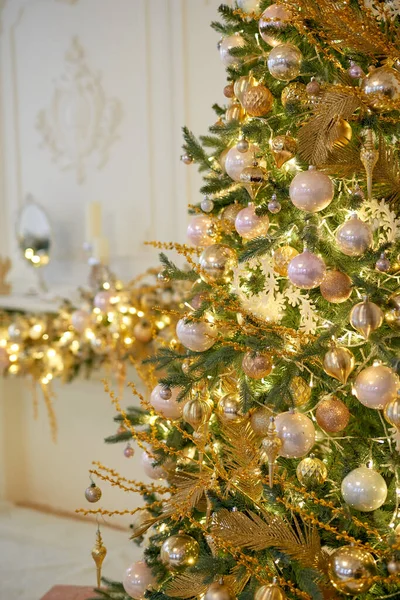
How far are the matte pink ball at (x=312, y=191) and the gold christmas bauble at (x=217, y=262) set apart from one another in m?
0.22

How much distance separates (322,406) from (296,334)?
0.46 ft

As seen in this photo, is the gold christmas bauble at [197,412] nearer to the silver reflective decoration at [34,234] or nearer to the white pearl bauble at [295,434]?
the white pearl bauble at [295,434]

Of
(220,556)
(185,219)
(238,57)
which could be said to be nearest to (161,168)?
(185,219)

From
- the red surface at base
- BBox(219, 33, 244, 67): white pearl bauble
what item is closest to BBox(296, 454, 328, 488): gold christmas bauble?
BBox(219, 33, 244, 67): white pearl bauble

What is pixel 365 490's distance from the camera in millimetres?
1149

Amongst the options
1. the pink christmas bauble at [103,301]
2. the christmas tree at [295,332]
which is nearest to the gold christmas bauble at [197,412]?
the christmas tree at [295,332]

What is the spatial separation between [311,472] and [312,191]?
0.52 metres

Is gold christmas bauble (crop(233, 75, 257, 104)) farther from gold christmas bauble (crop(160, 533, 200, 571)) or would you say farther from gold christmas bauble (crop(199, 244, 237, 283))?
gold christmas bauble (crop(160, 533, 200, 571))

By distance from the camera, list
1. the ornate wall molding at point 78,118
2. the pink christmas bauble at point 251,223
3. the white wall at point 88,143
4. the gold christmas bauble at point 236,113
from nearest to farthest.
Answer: the pink christmas bauble at point 251,223
the gold christmas bauble at point 236,113
the white wall at point 88,143
the ornate wall molding at point 78,118

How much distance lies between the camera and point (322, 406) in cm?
123

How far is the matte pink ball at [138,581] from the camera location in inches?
57.2

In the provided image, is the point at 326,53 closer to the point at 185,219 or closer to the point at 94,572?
the point at 185,219

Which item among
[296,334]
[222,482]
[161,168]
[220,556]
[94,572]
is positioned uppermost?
[161,168]

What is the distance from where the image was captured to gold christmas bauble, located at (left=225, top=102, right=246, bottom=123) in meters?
1.42
